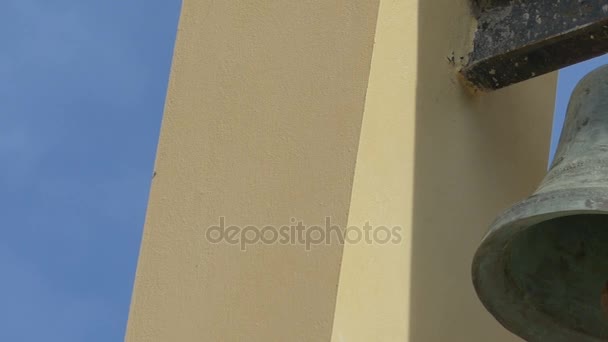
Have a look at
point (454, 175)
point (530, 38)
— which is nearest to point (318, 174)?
point (454, 175)

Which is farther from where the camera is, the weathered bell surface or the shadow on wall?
the shadow on wall

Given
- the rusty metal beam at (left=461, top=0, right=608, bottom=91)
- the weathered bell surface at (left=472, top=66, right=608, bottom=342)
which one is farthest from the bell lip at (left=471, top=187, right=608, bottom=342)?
the rusty metal beam at (left=461, top=0, right=608, bottom=91)

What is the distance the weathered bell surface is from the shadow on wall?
8 cm

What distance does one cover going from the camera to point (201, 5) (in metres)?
2.36

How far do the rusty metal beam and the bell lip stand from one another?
0.31 meters

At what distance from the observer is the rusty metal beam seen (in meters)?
2.24

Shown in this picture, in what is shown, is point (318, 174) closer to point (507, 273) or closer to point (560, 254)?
point (507, 273)

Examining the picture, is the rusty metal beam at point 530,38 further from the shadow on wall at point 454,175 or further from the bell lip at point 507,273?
the bell lip at point 507,273

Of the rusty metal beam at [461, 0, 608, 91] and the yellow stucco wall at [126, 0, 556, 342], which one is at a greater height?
the rusty metal beam at [461, 0, 608, 91]

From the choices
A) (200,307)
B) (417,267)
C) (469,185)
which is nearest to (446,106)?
(469,185)

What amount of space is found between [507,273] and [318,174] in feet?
1.06

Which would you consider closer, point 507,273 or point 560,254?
point 507,273

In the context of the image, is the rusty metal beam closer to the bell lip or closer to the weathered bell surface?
the weathered bell surface

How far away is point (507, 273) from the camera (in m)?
2.18
